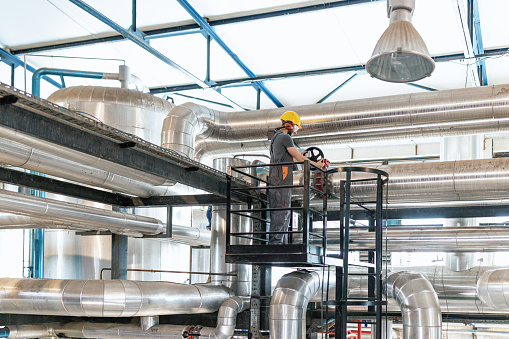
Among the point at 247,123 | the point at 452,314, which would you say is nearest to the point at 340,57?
the point at 247,123

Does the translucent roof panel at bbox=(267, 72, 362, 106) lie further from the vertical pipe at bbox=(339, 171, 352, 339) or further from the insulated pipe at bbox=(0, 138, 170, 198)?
the vertical pipe at bbox=(339, 171, 352, 339)

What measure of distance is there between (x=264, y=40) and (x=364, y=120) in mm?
3593

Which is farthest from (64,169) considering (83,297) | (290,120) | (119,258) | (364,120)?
(364,120)

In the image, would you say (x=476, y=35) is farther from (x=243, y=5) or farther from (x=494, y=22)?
(x=243, y=5)

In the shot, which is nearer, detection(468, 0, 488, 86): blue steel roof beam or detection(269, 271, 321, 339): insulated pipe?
detection(269, 271, 321, 339): insulated pipe

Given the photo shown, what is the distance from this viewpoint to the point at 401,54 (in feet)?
20.2

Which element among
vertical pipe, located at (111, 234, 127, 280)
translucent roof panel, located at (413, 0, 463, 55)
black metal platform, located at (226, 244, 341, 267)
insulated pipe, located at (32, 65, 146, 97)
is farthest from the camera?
insulated pipe, located at (32, 65, 146, 97)

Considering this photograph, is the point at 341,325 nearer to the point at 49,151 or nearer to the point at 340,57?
the point at 49,151

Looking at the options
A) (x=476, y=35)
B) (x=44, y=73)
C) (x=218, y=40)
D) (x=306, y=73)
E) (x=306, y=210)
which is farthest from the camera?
(x=306, y=73)

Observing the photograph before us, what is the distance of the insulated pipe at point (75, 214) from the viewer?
7133 mm

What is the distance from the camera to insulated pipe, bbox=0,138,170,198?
20.9ft

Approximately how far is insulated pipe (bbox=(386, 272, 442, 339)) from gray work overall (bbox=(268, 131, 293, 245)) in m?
2.02

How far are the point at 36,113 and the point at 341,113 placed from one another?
5475 mm

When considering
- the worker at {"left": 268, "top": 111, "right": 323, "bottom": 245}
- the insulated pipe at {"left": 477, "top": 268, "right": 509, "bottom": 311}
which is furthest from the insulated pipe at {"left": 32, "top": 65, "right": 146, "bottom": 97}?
the insulated pipe at {"left": 477, "top": 268, "right": 509, "bottom": 311}
